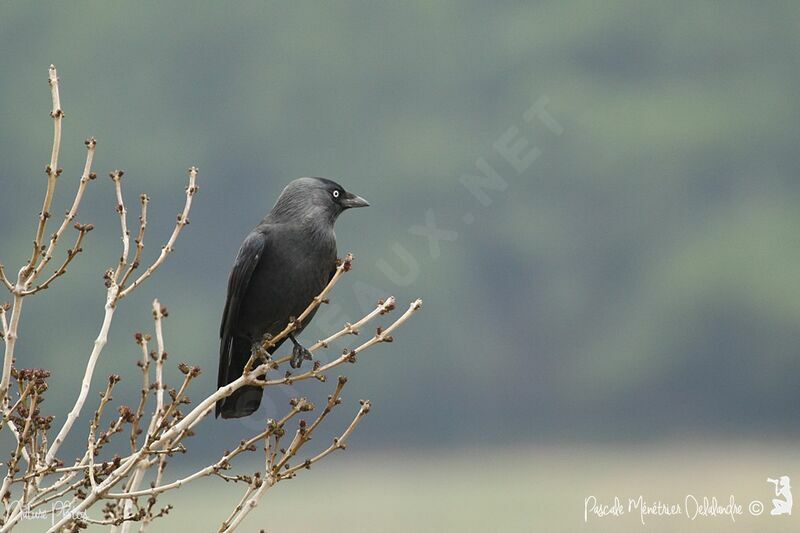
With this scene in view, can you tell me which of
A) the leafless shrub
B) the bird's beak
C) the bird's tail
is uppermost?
the bird's beak

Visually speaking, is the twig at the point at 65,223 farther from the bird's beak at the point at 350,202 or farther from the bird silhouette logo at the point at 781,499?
the bird silhouette logo at the point at 781,499

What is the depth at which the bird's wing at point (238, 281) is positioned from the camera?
19.0ft

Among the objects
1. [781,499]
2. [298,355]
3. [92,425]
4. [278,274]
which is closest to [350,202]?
[278,274]

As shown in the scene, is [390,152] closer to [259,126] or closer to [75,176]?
[259,126]

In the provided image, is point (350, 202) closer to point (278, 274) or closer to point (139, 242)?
point (278, 274)

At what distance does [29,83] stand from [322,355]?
20737 mm

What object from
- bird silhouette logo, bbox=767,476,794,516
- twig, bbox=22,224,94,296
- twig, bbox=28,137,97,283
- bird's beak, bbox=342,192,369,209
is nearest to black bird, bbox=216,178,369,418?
bird's beak, bbox=342,192,369,209

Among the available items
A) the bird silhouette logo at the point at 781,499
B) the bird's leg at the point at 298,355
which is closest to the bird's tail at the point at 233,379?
the bird's leg at the point at 298,355

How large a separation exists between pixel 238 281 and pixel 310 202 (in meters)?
0.57

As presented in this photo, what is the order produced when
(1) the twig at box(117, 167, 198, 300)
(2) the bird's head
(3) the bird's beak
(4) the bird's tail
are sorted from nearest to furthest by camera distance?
(1) the twig at box(117, 167, 198, 300) → (4) the bird's tail → (2) the bird's head → (3) the bird's beak

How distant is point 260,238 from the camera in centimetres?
587

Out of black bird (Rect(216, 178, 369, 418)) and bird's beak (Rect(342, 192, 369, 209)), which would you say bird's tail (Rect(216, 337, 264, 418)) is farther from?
bird's beak (Rect(342, 192, 369, 209))

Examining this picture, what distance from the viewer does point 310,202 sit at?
5977mm

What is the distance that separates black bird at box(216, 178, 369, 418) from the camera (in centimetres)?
576
